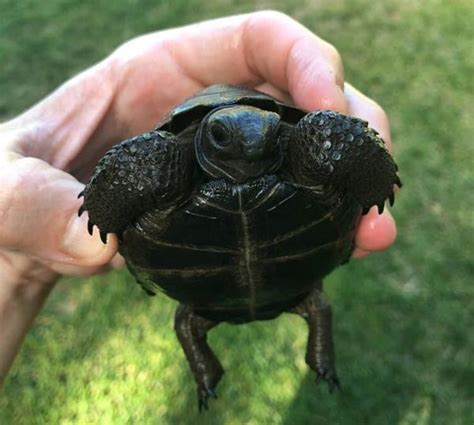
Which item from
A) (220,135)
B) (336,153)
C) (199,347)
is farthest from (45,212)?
(336,153)

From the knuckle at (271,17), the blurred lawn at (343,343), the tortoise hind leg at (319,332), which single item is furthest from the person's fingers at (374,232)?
the blurred lawn at (343,343)

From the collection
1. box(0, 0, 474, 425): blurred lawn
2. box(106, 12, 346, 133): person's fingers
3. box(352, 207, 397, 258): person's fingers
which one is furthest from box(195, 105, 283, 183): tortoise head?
box(0, 0, 474, 425): blurred lawn

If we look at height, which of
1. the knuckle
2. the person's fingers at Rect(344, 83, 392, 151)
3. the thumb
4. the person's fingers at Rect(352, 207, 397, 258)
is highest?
the knuckle

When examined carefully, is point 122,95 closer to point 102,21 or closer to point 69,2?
point 102,21

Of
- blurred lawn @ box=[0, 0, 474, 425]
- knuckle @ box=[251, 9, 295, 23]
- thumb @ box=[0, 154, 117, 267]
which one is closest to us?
thumb @ box=[0, 154, 117, 267]

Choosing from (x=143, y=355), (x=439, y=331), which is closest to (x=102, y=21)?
(x=143, y=355)

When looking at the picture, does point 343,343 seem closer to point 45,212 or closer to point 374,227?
point 374,227

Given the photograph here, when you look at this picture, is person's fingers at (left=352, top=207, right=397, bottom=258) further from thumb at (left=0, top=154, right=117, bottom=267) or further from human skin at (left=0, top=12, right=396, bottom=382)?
thumb at (left=0, top=154, right=117, bottom=267)
